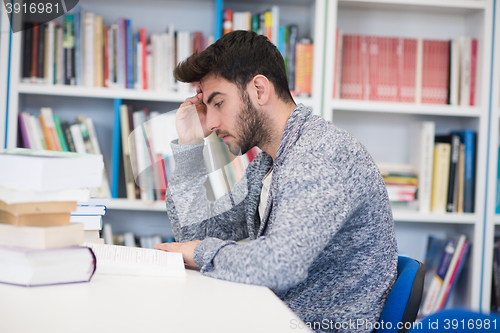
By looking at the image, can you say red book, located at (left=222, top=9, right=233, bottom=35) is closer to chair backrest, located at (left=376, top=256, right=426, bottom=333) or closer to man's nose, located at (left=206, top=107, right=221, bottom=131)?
man's nose, located at (left=206, top=107, right=221, bottom=131)

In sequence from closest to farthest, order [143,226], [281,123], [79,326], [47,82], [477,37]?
[79,326] < [281,123] < [47,82] < [477,37] < [143,226]

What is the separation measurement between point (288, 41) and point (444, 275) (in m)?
1.22

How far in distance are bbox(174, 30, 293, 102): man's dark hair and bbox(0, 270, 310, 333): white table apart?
605 millimetres

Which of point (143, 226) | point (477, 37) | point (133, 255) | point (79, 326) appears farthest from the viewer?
point (143, 226)

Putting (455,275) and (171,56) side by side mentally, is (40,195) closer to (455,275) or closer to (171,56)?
(171,56)

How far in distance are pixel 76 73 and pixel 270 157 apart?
0.99 m

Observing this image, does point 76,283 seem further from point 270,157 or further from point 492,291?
point 492,291

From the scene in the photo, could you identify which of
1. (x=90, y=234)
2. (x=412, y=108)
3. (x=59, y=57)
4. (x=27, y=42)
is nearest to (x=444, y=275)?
(x=412, y=108)

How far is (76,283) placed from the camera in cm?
73

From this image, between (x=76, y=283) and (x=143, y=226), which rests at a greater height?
(x=76, y=283)

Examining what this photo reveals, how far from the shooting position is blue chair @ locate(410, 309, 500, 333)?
0.56m

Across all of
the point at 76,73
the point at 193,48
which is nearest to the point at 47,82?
the point at 76,73

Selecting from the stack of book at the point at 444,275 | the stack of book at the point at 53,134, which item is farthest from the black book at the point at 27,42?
the stack of book at the point at 444,275

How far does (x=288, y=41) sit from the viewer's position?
73.5 inches
